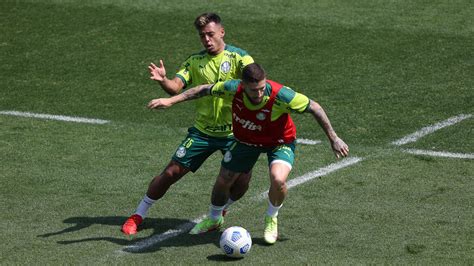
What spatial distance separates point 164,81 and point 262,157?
4069mm

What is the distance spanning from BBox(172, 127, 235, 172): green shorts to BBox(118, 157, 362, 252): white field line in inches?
28.1

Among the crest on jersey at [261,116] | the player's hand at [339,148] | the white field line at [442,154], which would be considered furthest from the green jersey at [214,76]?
the white field line at [442,154]

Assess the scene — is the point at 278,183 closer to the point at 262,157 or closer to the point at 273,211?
the point at 273,211

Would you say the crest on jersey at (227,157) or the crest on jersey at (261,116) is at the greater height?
the crest on jersey at (261,116)

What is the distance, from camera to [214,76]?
1234 cm

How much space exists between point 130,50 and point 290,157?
33.0 feet

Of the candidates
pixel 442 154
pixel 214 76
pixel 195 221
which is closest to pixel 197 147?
pixel 214 76

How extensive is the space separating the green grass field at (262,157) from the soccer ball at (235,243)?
12cm

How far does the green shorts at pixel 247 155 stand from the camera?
11.8 meters

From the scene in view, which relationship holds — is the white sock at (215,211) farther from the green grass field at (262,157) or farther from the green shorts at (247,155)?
the green shorts at (247,155)

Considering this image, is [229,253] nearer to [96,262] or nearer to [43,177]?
[96,262]

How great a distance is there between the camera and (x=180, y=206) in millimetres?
13250

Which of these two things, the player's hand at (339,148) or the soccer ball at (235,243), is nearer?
the soccer ball at (235,243)

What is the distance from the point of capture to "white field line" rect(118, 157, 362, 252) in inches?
458
